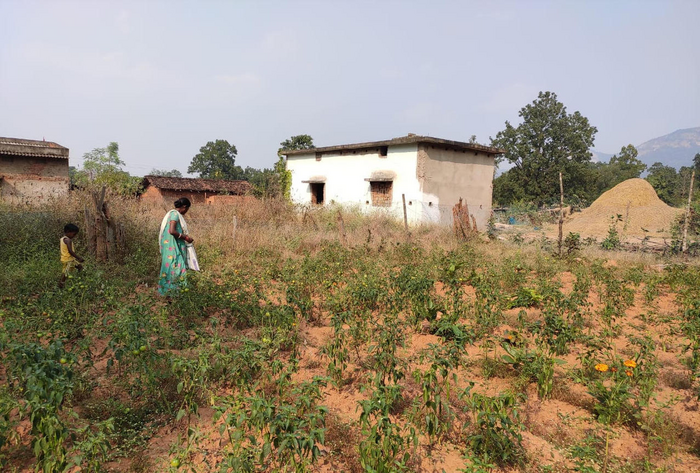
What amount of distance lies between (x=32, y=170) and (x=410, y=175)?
14.9 m

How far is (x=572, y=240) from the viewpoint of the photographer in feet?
28.0

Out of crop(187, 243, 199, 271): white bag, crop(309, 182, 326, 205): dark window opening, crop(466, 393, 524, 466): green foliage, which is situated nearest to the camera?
crop(466, 393, 524, 466): green foliage

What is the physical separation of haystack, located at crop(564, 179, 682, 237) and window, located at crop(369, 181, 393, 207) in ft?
29.2

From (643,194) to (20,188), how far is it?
29.6 m

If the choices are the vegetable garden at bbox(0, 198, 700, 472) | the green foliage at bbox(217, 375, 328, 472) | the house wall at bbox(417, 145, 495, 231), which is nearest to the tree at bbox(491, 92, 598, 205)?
the house wall at bbox(417, 145, 495, 231)

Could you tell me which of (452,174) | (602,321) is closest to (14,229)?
(602,321)

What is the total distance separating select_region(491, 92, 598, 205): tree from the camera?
35250 mm

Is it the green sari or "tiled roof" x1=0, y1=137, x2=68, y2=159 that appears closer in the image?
the green sari

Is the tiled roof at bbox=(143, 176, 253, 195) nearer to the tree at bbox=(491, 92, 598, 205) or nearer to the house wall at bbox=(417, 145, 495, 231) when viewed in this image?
the house wall at bbox=(417, 145, 495, 231)

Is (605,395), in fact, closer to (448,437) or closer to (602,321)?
(448,437)

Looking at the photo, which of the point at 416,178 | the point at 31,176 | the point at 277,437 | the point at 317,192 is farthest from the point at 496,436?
the point at 31,176

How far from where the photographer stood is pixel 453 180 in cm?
1494

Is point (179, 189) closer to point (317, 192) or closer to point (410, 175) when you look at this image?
point (317, 192)

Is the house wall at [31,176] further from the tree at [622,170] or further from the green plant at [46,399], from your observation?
the tree at [622,170]
